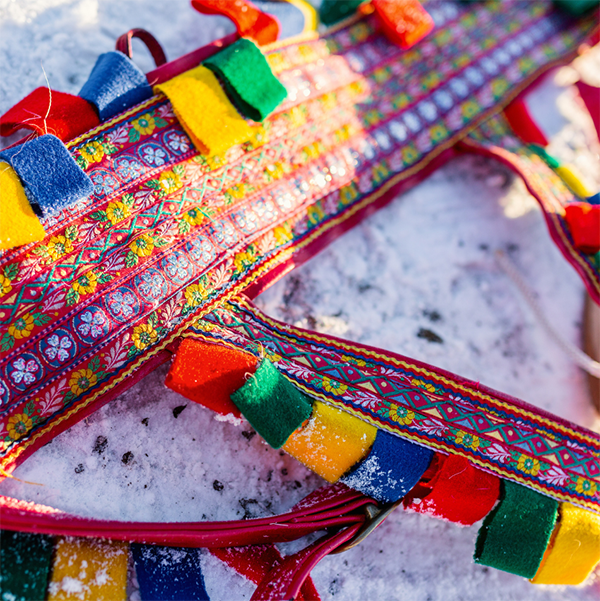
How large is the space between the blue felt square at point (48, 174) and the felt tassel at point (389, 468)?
0.75 meters

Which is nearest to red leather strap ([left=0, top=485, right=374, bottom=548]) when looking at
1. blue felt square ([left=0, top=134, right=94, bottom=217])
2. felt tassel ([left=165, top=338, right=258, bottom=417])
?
felt tassel ([left=165, top=338, right=258, bottom=417])

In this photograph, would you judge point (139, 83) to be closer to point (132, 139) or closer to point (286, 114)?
point (132, 139)

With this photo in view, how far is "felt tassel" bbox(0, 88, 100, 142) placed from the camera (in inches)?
41.0

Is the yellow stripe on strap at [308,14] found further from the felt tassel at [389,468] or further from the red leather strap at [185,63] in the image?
the felt tassel at [389,468]

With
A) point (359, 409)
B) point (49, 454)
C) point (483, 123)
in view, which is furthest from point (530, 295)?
point (49, 454)

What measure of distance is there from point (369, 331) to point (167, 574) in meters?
0.70

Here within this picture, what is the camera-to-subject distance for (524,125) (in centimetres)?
160

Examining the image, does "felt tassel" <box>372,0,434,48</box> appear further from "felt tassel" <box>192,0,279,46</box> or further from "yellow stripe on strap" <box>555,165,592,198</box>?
"yellow stripe on strap" <box>555,165,592,198</box>

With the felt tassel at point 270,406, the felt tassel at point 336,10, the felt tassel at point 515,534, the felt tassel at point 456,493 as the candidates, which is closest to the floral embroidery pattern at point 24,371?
the felt tassel at point 270,406

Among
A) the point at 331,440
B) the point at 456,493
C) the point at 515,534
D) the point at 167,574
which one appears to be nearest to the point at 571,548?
the point at 515,534

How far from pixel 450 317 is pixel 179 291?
744 mm

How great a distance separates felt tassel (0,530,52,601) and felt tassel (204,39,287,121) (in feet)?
3.11

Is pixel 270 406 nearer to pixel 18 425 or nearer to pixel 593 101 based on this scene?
pixel 18 425

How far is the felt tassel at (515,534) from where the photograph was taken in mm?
1052
